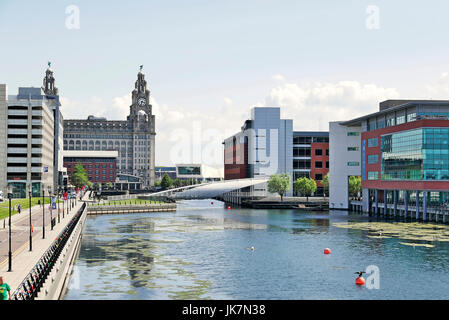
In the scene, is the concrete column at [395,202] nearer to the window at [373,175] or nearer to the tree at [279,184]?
the window at [373,175]

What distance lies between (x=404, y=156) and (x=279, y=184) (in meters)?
72.4

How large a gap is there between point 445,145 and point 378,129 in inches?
991

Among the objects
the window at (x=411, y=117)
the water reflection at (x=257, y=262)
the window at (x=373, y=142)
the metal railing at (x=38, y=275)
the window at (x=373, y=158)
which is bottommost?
the water reflection at (x=257, y=262)

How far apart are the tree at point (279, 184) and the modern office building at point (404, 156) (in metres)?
31.5

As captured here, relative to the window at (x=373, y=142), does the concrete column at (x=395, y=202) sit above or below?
below

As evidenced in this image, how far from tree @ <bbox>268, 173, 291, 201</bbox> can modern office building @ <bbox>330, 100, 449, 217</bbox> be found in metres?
31.5

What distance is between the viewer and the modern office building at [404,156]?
4481 inches

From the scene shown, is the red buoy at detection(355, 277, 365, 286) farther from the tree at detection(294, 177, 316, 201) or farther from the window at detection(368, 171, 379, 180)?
the tree at detection(294, 177, 316, 201)

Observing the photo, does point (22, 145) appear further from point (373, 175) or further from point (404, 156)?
point (404, 156)

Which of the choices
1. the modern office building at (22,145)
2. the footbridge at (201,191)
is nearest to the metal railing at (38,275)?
the modern office building at (22,145)

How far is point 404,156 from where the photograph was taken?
4811 inches

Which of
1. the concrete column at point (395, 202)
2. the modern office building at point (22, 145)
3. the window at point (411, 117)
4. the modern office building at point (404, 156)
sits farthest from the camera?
the modern office building at point (22, 145)

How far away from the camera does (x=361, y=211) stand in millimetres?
152250
